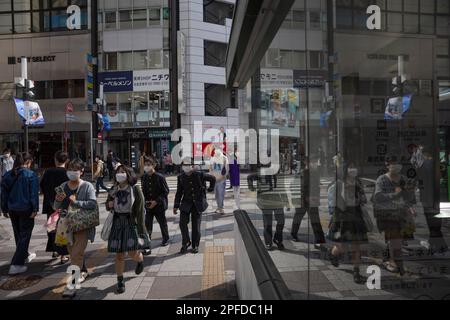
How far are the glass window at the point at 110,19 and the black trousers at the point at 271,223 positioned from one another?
3214 cm

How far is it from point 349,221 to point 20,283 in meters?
5.31

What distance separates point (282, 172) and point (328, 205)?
4.13 feet

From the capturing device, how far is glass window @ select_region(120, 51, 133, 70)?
1286 inches

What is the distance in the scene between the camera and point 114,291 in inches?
207

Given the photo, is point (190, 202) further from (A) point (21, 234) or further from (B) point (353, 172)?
(B) point (353, 172)

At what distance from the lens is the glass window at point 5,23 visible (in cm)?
3244

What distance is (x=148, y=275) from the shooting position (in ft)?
19.5

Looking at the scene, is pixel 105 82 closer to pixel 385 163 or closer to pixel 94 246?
pixel 94 246

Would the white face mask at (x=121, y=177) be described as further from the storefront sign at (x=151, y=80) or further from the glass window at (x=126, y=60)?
the glass window at (x=126, y=60)

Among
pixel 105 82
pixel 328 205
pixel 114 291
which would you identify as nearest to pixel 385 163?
pixel 328 205

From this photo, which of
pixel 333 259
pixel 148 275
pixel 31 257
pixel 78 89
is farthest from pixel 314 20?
pixel 78 89

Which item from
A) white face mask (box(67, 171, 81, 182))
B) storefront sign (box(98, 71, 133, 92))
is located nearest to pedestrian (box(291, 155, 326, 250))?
white face mask (box(67, 171, 81, 182))

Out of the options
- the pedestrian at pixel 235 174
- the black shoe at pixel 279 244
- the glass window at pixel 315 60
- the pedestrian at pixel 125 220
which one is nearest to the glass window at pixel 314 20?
the glass window at pixel 315 60

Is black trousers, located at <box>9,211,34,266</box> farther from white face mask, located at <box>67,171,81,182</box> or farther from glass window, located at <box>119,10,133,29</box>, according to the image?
glass window, located at <box>119,10,133,29</box>
